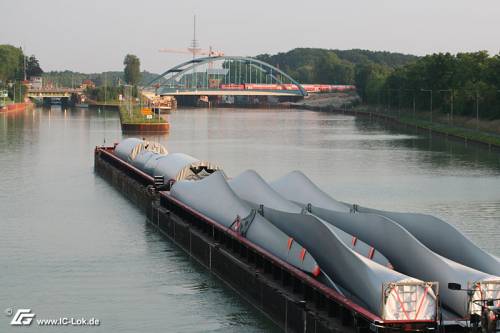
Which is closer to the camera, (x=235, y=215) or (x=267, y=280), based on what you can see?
(x=267, y=280)

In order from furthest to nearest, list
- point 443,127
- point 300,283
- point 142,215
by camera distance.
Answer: point 443,127
point 142,215
point 300,283

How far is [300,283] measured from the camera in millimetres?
24953

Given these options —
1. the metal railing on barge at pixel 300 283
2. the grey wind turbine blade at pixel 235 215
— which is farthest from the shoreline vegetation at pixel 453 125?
the metal railing on barge at pixel 300 283

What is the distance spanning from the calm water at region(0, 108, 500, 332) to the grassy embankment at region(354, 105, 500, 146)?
2973 millimetres

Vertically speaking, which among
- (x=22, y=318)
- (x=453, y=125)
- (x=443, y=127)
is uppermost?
(x=453, y=125)

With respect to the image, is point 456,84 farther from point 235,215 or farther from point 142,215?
point 235,215

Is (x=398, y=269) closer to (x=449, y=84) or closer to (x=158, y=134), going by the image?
(x=158, y=134)

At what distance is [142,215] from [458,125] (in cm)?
7644

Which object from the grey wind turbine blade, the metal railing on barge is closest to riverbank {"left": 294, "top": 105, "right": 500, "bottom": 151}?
the grey wind turbine blade

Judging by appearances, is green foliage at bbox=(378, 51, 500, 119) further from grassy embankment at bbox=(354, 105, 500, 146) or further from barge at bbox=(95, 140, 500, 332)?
barge at bbox=(95, 140, 500, 332)

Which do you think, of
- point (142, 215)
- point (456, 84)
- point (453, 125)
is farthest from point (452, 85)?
point (142, 215)

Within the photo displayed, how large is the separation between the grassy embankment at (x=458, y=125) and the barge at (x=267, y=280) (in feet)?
186

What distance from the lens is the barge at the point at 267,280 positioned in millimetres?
21016

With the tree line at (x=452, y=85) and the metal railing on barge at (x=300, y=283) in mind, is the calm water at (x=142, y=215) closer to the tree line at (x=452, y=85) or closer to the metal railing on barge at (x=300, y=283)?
the metal railing on barge at (x=300, y=283)
